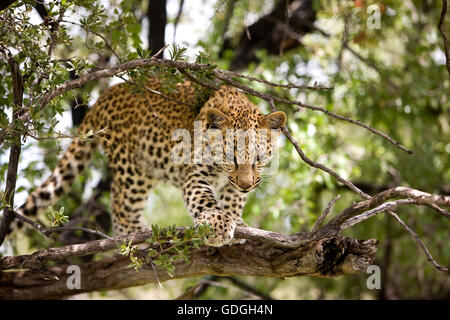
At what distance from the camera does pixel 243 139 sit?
18.5 ft

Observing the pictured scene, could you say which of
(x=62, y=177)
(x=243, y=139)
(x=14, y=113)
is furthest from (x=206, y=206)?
(x=62, y=177)

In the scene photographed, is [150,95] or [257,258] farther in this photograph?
[150,95]

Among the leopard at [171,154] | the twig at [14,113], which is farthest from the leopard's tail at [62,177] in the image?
the twig at [14,113]

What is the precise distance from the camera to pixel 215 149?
591 centimetres

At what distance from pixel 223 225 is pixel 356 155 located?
20.3ft

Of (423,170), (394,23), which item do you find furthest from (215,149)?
(394,23)

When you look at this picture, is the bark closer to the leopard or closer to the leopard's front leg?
the leopard

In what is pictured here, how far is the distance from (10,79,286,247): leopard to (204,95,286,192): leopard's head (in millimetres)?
10

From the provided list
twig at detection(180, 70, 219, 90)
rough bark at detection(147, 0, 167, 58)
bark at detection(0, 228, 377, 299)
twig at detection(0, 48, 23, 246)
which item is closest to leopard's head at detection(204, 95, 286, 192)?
twig at detection(180, 70, 219, 90)

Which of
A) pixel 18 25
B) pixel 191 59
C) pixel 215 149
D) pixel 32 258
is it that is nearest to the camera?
pixel 18 25

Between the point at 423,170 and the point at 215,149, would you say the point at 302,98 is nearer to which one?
the point at 423,170

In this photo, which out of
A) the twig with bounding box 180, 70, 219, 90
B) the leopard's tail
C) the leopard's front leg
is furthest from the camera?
the leopard's tail

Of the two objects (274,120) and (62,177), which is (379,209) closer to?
(274,120)

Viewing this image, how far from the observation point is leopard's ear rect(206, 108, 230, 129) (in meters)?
5.71
